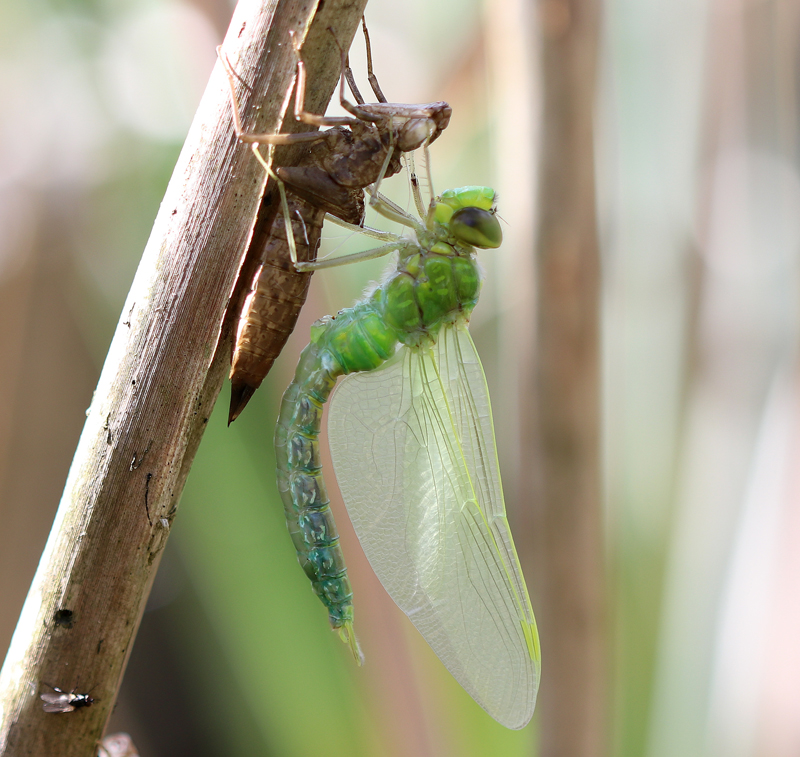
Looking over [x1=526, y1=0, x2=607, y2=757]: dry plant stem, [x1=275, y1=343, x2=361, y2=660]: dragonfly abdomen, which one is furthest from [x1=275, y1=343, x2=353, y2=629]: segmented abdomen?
[x1=526, y1=0, x2=607, y2=757]: dry plant stem

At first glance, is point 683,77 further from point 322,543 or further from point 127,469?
point 127,469

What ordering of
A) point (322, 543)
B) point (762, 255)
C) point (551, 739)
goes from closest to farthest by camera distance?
point (322, 543) → point (551, 739) → point (762, 255)

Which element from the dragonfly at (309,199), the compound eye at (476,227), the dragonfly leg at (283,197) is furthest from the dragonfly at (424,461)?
the dragonfly leg at (283,197)

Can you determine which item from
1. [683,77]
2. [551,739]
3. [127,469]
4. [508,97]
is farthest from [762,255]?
[127,469]

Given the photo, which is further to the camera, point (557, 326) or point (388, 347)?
point (557, 326)

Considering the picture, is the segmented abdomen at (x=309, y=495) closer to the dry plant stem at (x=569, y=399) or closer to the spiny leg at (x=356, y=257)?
the spiny leg at (x=356, y=257)

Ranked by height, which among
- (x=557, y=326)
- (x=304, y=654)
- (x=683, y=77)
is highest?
(x=683, y=77)

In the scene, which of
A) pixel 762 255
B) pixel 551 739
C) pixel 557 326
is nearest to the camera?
pixel 557 326

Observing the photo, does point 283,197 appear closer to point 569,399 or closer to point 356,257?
point 356,257
